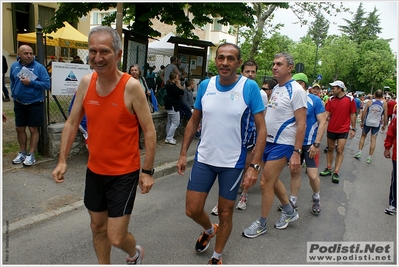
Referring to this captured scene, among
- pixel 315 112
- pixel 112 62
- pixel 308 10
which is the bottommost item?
pixel 315 112

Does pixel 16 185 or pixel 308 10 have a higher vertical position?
pixel 308 10

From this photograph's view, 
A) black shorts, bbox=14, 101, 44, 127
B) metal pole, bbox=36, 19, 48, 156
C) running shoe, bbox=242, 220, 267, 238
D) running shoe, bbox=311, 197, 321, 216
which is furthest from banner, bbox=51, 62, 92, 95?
running shoe, bbox=311, 197, 321, 216

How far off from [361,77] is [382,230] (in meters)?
55.3

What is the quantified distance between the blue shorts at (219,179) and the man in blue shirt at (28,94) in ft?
11.9

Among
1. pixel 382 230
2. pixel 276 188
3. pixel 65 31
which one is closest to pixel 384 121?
pixel 382 230

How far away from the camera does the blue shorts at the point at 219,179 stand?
2.93 m

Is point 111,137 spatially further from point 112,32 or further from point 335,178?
point 335,178

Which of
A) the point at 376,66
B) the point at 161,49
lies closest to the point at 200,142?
the point at 161,49

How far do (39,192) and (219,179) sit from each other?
2.89m

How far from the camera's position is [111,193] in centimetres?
257

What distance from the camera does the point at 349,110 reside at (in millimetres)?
6668

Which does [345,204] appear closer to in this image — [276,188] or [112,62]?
[276,188]

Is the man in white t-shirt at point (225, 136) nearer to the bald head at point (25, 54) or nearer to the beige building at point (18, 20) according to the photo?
the bald head at point (25, 54)

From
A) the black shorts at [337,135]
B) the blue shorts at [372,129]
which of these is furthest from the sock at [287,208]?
the blue shorts at [372,129]
